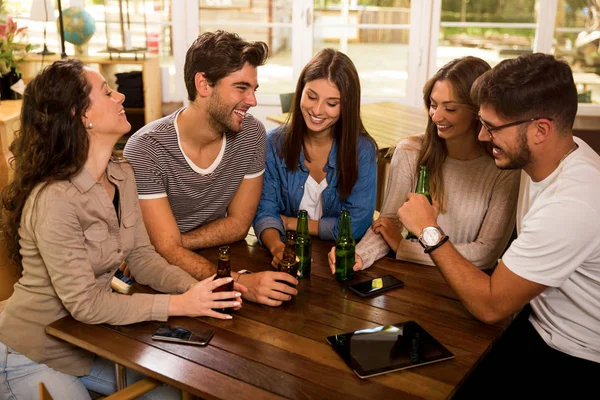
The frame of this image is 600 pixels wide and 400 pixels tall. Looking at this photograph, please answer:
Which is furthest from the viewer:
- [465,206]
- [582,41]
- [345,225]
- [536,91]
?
[582,41]

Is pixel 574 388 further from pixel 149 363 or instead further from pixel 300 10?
pixel 300 10

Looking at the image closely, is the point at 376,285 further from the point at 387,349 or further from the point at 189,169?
the point at 189,169

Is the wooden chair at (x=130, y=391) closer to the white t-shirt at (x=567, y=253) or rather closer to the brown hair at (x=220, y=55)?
the white t-shirt at (x=567, y=253)

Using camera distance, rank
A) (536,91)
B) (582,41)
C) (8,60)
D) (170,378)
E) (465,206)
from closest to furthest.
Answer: (170,378) → (536,91) → (465,206) → (8,60) → (582,41)

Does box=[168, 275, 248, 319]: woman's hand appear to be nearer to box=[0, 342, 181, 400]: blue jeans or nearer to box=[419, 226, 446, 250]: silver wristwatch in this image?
box=[0, 342, 181, 400]: blue jeans

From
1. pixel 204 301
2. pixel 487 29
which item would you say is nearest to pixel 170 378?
pixel 204 301

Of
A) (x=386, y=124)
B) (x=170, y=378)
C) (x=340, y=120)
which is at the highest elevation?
(x=340, y=120)

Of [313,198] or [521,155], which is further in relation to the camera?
[313,198]

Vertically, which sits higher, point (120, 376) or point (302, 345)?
point (302, 345)

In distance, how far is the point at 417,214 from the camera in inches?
70.7

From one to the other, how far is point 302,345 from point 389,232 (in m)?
0.67

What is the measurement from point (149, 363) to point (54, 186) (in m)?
0.50

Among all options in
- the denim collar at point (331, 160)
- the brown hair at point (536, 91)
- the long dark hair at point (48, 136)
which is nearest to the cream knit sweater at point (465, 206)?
the denim collar at point (331, 160)

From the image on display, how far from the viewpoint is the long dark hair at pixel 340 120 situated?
2268 mm
